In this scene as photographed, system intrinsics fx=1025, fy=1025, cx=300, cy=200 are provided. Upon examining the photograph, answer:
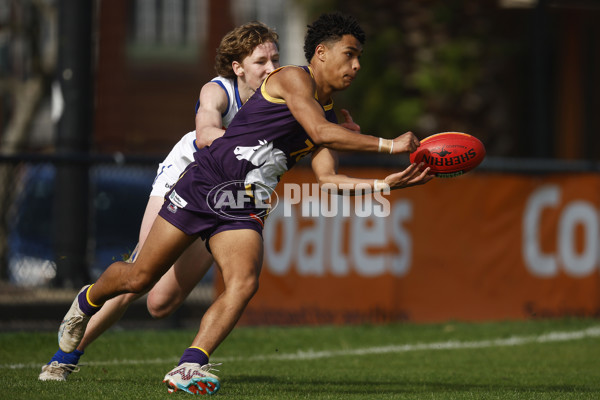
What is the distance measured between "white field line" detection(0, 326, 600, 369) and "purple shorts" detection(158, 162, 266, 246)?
2315 mm

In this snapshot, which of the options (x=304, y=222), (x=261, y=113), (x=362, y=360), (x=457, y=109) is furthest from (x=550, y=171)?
(x=457, y=109)

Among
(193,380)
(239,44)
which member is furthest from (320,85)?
(193,380)

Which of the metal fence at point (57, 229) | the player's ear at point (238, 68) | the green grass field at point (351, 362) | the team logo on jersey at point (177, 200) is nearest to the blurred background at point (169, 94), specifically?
the metal fence at point (57, 229)

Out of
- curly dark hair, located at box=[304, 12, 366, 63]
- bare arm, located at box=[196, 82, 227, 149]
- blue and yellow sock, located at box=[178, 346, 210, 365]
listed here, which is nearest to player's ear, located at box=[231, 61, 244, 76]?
bare arm, located at box=[196, 82, 227, 149]

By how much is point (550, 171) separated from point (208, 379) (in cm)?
712

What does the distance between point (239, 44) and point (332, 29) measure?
36.8 inches

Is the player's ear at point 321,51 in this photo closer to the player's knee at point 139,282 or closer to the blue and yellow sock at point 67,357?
the player's knee at point 139,282

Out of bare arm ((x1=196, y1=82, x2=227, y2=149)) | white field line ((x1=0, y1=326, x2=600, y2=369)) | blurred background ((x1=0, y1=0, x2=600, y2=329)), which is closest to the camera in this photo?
bare arm ((x1=196, y1=82, x2=227, y2=149))

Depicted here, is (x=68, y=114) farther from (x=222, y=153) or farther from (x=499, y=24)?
(x=499, y=24)

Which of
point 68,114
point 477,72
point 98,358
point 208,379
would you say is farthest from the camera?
point 477,72

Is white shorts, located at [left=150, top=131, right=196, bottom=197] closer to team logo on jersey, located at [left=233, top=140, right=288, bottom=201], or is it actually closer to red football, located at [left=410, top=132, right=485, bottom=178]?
team logo on jersey, located at [left=233, top=140, right=288, bottom=201]

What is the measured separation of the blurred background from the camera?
10.5m

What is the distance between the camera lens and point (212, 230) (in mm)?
6133

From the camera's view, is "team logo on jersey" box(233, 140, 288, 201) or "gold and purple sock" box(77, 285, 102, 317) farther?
"gold and purple sock" box(77, 285, 102, 317)
